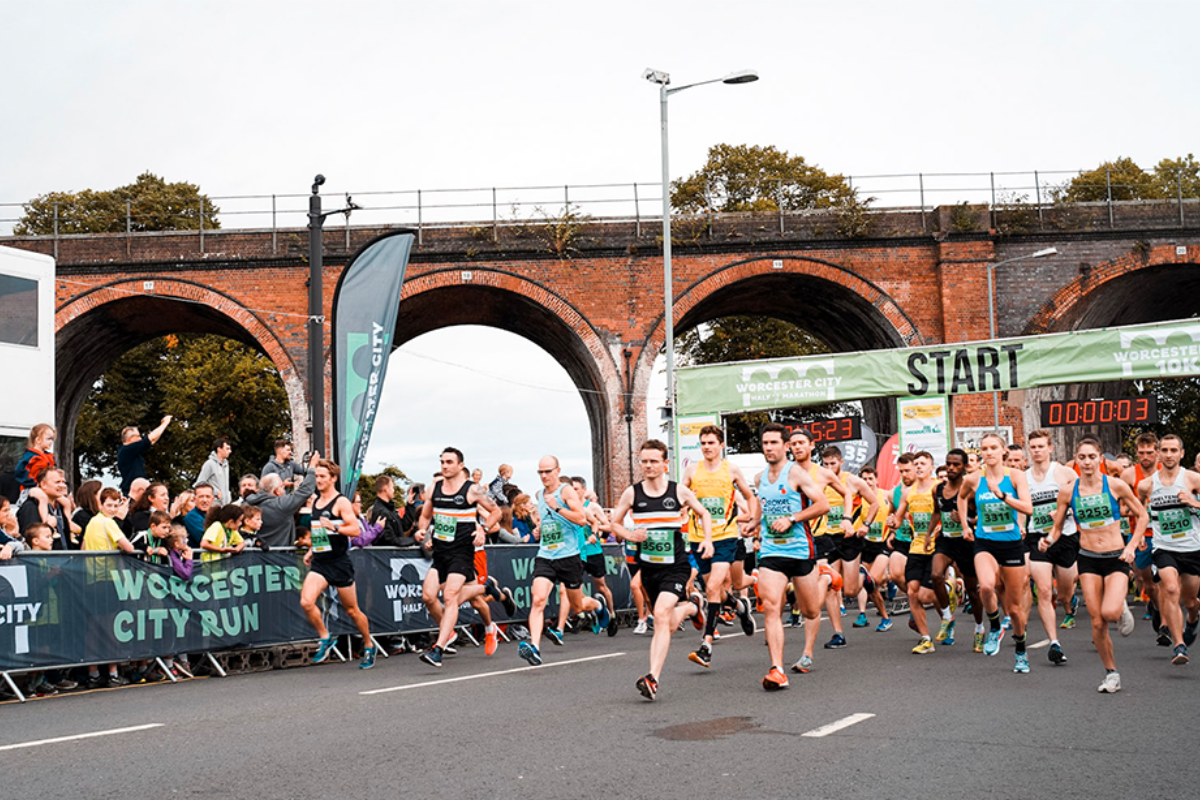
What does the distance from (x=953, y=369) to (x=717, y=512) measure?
47.6 ft

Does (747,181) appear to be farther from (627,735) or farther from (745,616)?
(627,735)

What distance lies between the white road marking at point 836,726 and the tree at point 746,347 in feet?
145

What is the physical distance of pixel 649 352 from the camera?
109ft

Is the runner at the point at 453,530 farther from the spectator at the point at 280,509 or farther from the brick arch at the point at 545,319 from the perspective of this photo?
the brick arch at the point at 545,319

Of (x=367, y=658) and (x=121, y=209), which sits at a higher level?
(x=121, y=209)

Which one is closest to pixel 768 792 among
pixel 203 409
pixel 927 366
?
pixel 927 366

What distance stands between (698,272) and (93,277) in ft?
52.8

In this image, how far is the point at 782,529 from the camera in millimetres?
10352

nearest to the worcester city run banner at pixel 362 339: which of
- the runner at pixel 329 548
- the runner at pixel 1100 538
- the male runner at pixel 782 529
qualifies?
the runner at pixel 329 548

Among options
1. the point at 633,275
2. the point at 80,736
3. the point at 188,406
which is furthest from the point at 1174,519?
the point at 188,406

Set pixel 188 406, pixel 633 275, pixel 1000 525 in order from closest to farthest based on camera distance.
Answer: pixel 1000 525 → pixel 633 275 → pixel 188 406

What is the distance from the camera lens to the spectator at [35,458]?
43.2 feet

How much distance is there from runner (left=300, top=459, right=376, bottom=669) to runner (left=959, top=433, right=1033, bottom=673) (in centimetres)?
621

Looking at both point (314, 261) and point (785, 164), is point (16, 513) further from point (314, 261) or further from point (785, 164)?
point (785, 164)
